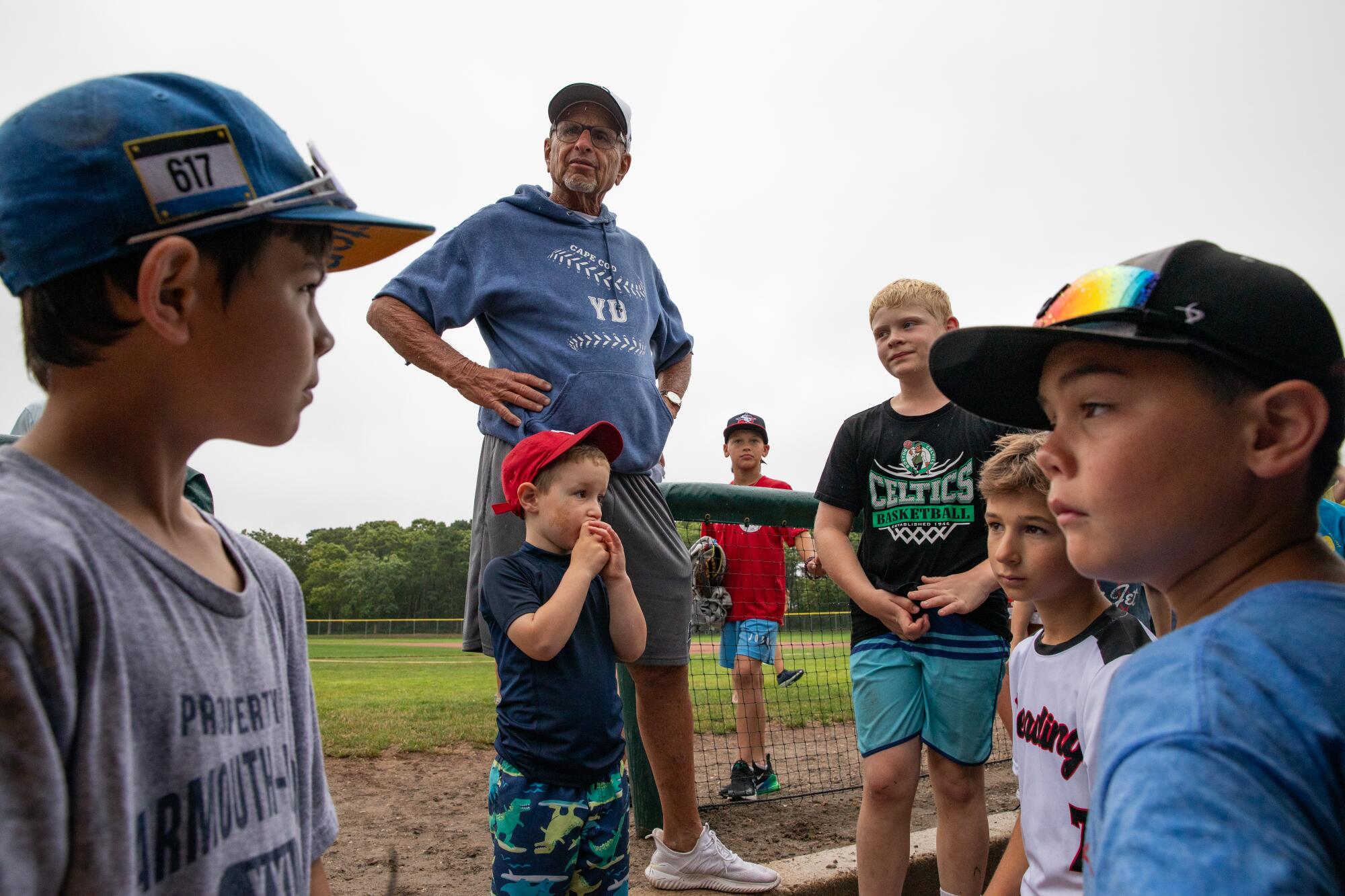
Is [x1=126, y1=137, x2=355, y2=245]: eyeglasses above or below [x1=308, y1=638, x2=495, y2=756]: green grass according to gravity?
above

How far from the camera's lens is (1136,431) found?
1.14m

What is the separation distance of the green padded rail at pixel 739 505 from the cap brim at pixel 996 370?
2535 mm

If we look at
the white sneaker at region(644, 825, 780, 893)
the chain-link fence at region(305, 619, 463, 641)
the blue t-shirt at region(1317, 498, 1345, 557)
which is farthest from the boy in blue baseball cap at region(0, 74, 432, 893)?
the chain-link fence at region(305, 619, 463, 641)

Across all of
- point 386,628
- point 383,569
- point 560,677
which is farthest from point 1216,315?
point 383,569

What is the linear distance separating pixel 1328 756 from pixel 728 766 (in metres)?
5.17

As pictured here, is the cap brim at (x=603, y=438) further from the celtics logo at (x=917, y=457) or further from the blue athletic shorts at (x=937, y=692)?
the blue athletic shorts at (x=937, y=692)

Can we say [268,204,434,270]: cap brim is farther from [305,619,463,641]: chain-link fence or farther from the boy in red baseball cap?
[305,619,463,641]: chain-link fence

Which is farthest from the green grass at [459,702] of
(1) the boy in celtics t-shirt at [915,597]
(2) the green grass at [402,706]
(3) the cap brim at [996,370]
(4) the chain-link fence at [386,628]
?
(4) the chain-link fence at [386,628]

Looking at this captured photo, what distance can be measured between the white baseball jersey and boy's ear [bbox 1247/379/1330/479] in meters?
0.90

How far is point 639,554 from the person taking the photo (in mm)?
3043

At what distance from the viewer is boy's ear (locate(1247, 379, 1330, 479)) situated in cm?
107

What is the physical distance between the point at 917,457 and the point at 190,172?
2.60 m

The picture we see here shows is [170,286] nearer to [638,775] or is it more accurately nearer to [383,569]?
[638,775]

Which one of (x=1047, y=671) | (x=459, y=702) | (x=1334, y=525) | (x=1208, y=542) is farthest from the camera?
(x=459, y=702)
